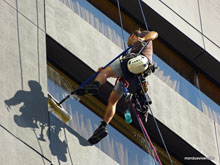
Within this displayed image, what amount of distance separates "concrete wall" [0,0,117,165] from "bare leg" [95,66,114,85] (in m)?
0.83

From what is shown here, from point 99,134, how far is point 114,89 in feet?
2.99

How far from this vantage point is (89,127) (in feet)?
42.7

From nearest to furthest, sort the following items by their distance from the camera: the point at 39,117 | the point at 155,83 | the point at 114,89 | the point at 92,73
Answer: the point at 39,117
the point at 114,89
the point at 92,73
the point at 155,83

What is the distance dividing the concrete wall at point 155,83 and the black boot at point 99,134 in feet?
6.78

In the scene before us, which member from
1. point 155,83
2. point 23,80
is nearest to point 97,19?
point 155,83

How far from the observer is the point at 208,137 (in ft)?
51.5

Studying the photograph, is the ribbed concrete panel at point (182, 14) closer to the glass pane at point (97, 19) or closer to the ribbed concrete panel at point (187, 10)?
the ribbed concrete panel at point (187, 10)

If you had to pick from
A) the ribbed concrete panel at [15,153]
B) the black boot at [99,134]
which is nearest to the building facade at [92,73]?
the ribbed concrete panel at [15,153]

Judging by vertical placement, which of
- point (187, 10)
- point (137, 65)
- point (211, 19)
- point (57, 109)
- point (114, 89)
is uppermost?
point (211, 19)

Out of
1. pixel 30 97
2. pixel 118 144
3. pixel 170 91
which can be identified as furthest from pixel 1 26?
pixel 170 91

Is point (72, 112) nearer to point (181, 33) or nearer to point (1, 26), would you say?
point (1, 26)

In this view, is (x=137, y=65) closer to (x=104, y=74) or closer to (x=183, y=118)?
(x=104, y=74)

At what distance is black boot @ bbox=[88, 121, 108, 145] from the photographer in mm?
12212

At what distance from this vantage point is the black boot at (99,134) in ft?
40.1
